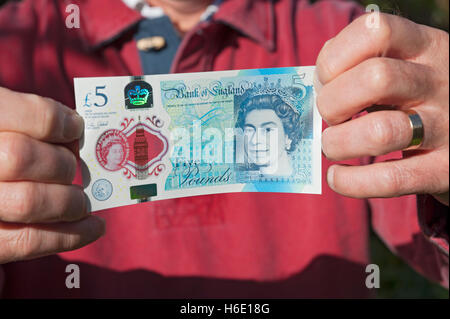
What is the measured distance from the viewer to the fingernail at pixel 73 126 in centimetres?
76

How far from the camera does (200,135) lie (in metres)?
0.87

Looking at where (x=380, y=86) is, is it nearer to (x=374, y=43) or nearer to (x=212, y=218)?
(x=374, y=43)

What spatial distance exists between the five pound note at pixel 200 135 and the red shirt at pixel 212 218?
0.84ft

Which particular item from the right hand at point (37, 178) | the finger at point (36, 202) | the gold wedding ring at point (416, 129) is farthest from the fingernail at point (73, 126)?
the gold wedding ring at point (416, 129)

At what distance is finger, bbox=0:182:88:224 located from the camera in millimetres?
696

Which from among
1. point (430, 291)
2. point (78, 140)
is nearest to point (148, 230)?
point (78, 140)

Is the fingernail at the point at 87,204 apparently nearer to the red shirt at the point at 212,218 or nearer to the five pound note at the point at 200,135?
the five pound note at the point at 200,135

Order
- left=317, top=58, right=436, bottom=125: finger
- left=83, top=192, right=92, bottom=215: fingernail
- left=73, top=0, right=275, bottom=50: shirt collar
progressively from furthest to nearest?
left=73, top=0, right=275, bottom=50: shirt collar < left=83, top=192, right=92, bottom=215: fingernail < left=317, top=58, right=436, bottom=125: finger

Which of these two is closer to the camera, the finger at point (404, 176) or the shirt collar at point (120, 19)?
the finger at point (404, 176)

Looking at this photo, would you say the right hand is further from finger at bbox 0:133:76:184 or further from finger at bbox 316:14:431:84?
finger at bbox 316:14:431:84

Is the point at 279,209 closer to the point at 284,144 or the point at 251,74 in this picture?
the point at 284,144

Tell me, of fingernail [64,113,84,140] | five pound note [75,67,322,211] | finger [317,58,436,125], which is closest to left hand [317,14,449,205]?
finger [317,58,436,125]

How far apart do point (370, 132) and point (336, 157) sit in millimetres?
95
